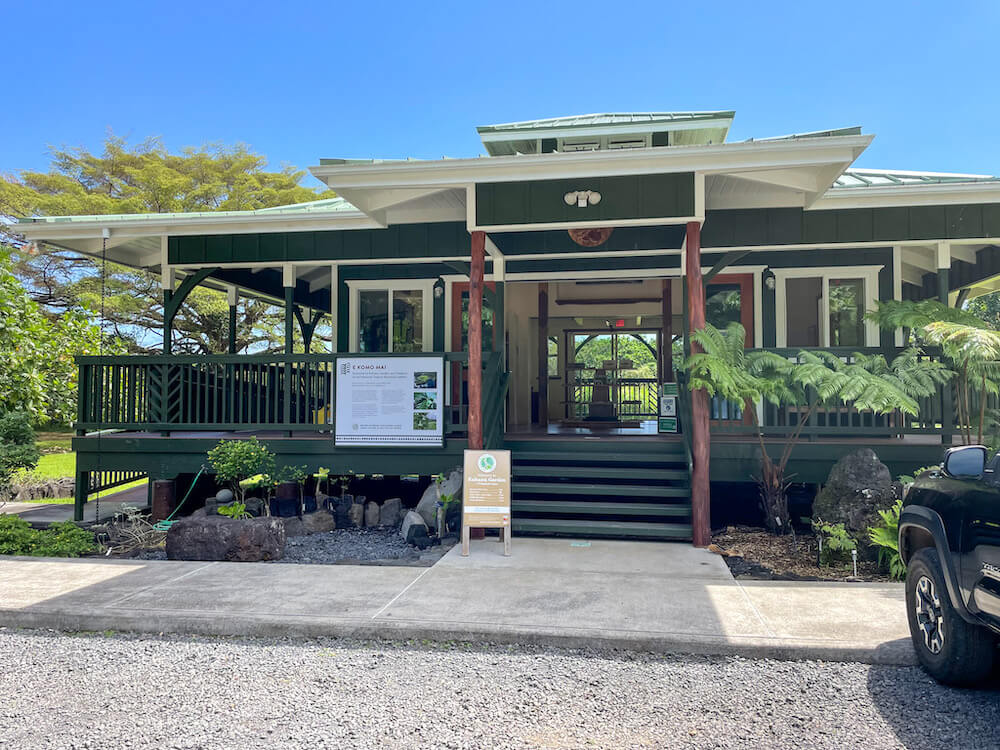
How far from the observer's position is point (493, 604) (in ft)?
15.4

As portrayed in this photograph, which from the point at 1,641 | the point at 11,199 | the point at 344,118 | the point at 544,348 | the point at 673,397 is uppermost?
the point at 344,118

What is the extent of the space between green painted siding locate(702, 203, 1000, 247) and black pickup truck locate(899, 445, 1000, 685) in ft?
15.3

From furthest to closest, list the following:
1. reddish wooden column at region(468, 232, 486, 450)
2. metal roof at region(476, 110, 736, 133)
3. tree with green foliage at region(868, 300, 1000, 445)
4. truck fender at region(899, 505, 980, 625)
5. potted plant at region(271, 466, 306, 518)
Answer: metal roof at region(476, 110, 736, 133)
potted plant at region(271, 466, 306, 518)
reddish wooden column at region(468, 232, 486, 450)
tree with green foliage at region(868, 300, 1000, 445)
truck fender at region(899, 505, 980, 625)

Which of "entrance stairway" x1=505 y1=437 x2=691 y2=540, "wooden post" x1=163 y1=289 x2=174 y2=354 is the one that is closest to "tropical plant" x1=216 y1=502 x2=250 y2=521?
"entrance stairway" x1=505 y1=437 x2=691 y2=540

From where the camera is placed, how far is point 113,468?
334 inches

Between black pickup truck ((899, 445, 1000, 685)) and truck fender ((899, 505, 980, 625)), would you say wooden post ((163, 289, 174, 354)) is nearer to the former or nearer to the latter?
truck fender ((899, 505, 980, 625))

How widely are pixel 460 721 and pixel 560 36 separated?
27716mm

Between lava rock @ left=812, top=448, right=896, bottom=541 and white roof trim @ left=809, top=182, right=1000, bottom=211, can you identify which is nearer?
lava rock @ left=812, top=448, right=896, bottom=541

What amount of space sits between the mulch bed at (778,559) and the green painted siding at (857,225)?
10.7 feet

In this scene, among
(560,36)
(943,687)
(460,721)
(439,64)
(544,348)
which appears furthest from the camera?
(439,64)

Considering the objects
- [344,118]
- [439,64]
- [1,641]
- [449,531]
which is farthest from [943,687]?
[344,118]

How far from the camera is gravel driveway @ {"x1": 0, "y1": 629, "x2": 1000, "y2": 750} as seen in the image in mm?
2947

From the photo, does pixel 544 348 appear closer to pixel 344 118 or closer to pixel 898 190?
pixel 898 190

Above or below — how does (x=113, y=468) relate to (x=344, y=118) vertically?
below
